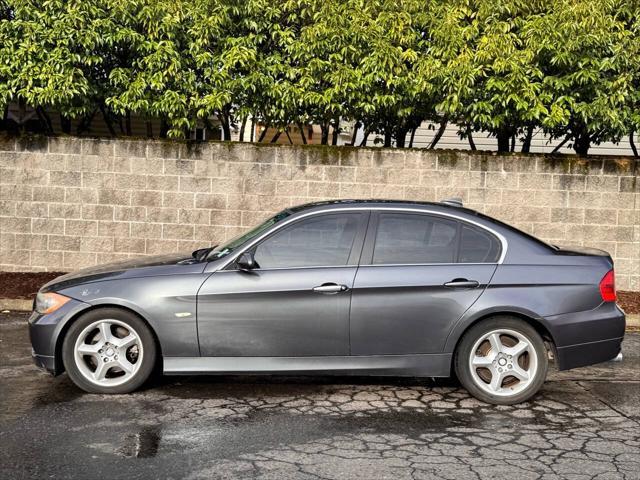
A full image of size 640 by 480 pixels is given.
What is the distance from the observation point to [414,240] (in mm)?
6285

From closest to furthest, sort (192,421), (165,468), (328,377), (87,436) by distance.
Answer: (165,468) < (87,436) < (192,421) < (328,377)

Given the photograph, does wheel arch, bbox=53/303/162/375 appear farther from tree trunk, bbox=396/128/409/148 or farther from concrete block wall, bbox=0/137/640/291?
tree trunk, bbox=396/128/409/148

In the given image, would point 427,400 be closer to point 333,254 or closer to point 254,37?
point 333,254

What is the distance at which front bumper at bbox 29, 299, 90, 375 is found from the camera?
6.14 metres

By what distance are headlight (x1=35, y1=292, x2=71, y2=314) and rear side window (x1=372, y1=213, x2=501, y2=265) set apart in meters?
2.27

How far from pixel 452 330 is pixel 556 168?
621cm

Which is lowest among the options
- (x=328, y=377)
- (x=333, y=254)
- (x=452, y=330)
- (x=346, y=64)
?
(x=328, y=377)

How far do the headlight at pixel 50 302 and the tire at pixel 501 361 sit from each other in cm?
289

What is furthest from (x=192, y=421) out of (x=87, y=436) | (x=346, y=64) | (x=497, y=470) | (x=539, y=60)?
(x=539, y=60)

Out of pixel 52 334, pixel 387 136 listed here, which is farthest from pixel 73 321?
pixel 387 136

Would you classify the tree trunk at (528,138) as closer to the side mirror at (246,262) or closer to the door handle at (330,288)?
the door handle at (330,288)

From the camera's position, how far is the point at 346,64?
37.7 ft

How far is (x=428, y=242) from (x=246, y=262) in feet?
4.38

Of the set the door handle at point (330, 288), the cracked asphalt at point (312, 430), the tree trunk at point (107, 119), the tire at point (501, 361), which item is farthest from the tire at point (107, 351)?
the tree trunk at point (107, 119)
